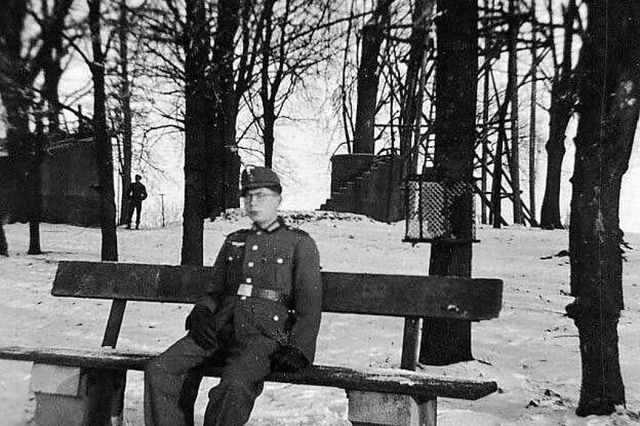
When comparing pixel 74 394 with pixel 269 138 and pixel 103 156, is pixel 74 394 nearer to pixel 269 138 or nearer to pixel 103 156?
pixel 103 156

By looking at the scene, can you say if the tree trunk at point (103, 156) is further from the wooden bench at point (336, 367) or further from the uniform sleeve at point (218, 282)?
the uniform sleeve at point (218, 282)

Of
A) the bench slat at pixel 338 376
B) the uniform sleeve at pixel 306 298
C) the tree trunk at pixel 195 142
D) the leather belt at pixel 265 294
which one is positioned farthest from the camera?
the tree trunk at pixel 195 142

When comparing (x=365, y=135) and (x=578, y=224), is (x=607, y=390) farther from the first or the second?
(x=365, y=135)

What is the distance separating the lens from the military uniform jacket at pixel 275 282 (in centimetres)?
371

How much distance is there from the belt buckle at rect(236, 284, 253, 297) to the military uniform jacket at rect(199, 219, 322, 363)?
0.06 feet

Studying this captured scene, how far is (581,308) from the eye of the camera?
425cm

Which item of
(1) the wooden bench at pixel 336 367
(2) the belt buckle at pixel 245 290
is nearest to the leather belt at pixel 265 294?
(2) the belt buckle at pixel 245 290

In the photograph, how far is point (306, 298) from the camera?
374cm

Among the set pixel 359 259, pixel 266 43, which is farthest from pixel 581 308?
pixel 359 259

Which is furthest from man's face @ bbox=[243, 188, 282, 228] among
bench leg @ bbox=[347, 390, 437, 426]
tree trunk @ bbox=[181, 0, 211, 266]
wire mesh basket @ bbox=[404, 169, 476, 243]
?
tree trunk @ bbox=[181, 0, 211, 266]

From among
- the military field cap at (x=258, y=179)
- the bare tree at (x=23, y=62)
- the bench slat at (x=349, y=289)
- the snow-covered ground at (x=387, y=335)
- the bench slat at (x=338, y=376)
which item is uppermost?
the bare tree at (x=23, y=62)

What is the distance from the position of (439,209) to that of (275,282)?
204 cm

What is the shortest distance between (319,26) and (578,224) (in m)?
2.90

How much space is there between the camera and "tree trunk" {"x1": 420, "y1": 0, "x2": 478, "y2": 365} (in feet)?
17.7
